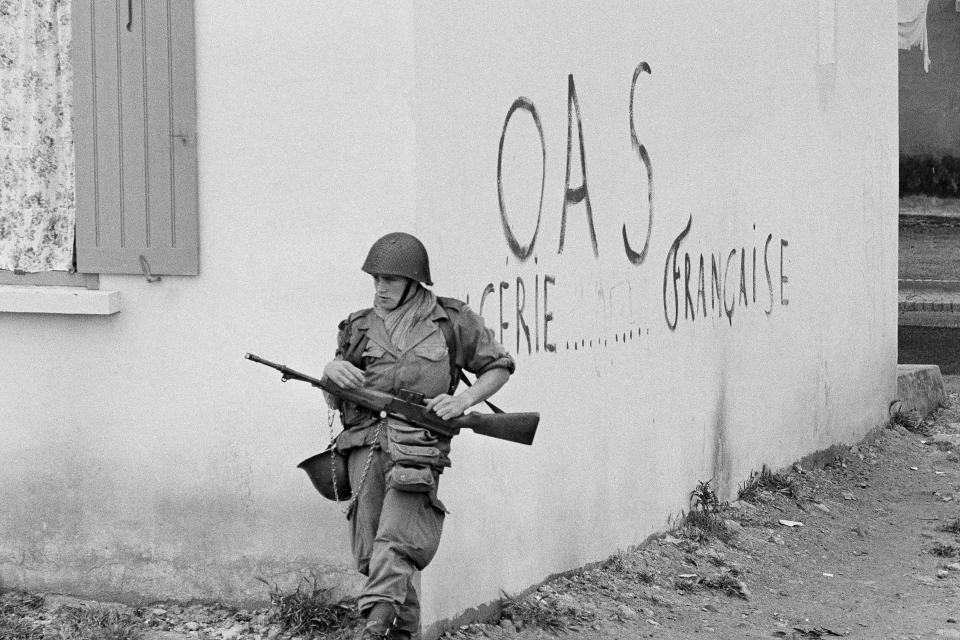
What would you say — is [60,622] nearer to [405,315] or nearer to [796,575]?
[405,315]

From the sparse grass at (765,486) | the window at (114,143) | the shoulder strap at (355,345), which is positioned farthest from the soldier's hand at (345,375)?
the sparse grass at (765,486)

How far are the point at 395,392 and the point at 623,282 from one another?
2.40 metres

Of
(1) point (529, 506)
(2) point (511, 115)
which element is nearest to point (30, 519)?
(1) point (529, 506)

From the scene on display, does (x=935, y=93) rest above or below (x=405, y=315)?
above

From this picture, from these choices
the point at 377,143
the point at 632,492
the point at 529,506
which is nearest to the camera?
the point at 377,143

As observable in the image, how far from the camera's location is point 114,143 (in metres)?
5.15

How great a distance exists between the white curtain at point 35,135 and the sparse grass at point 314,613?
1585mm

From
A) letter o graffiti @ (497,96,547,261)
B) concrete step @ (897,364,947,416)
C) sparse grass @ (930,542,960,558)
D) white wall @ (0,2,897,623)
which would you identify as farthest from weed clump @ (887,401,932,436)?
letter o graffiti @ (497,96,547,261)

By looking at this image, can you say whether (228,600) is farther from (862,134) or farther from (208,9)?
(862,134)

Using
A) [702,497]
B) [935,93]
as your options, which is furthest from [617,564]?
[935,93]

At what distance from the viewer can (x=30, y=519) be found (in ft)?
17.3

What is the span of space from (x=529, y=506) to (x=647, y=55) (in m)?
2.42

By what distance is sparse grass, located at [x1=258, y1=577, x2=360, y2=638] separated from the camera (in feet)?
16.0

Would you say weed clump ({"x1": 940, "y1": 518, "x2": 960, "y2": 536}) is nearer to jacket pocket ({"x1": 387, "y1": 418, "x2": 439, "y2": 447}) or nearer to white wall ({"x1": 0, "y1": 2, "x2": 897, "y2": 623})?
white wall ({"x1": 0, "y1": 2, "x2": 897, "y2": 623})
